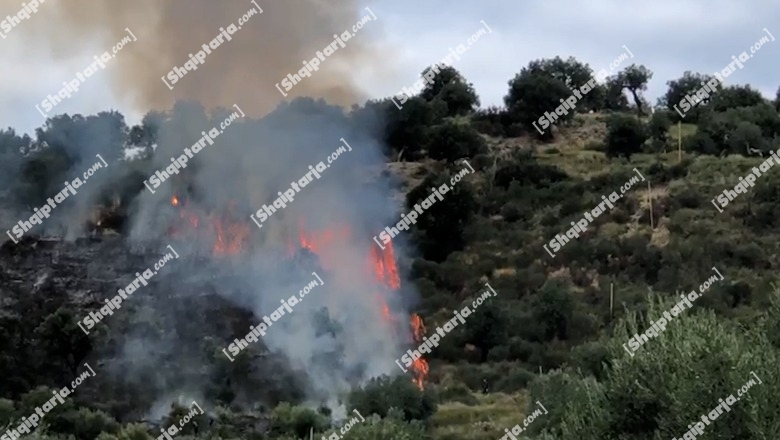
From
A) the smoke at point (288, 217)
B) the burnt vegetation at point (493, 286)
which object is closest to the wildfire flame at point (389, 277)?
the smoke at point (288, 217)

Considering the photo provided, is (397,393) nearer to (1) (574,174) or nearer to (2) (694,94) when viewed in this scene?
(1) (574,174)

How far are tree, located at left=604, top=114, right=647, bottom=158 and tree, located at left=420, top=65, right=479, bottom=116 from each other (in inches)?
→ 757

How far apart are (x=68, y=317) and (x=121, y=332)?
2499 millimetres

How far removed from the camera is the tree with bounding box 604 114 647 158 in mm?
74438

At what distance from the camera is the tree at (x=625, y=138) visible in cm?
7444

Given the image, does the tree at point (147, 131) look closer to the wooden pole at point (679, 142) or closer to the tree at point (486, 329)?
the tree at point (486, 329)

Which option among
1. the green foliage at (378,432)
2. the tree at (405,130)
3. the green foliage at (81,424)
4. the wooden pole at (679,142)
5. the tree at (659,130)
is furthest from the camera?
the tree at (659,130)

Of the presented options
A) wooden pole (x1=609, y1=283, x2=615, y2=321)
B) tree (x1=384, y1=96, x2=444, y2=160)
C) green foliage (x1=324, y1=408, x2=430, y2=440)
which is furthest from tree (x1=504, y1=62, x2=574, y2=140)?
green foliage (x1=324, y1=408, x2=430, y2=440)

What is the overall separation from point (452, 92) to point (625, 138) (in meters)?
23.9

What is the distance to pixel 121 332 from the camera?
45.8 m

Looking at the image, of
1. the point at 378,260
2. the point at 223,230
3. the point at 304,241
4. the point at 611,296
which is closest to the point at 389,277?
the point at 378,260

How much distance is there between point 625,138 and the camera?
74.4m

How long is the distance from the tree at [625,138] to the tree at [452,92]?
1922cm

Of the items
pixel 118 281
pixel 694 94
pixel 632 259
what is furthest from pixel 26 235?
pixel 694 94
